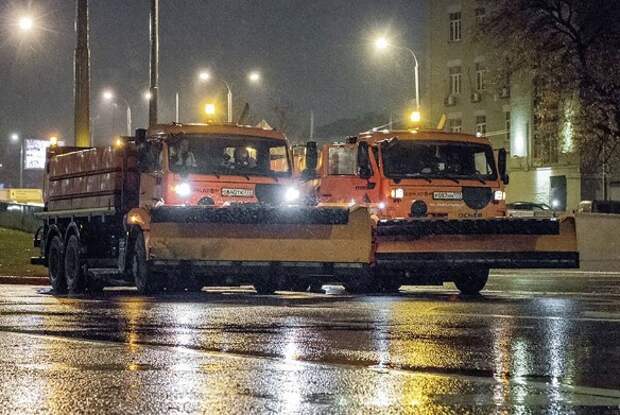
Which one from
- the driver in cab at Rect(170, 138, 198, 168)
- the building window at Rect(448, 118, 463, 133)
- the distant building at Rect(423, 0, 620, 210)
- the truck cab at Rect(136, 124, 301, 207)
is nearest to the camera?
the truck cab at Rect(136, 124, 301, 207)

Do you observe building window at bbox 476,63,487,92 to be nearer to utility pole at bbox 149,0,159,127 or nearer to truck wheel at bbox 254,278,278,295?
utility pole at bbox 149,0,159,127

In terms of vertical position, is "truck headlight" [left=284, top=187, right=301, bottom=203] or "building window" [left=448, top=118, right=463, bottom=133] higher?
"building window" [left=448, top=118, right=463, bottom=133]

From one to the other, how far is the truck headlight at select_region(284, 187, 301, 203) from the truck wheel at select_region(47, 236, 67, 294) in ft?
15.9

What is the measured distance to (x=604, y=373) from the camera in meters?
9.97

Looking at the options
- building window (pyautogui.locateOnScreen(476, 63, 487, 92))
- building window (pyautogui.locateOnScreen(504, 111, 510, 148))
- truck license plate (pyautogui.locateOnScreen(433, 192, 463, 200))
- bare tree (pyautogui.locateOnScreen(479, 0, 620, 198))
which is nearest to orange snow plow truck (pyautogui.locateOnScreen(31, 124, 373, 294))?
truck license plate (pyautogui.locateOnScreen(433, 192, 463, 200))

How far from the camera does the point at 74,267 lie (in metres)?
23.9

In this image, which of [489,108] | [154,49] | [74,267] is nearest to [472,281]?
[74,267]

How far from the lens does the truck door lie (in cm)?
2202

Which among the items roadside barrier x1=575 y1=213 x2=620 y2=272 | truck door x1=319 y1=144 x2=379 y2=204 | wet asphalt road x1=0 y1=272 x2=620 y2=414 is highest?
truck door x1=319 y1=144 x2=379 y2=204

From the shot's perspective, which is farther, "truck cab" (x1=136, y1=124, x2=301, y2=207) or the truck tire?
"truck cab" (x1=136, y1=124, x2=301, y2=207)

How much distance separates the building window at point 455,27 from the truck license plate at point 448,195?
54850 millimetres

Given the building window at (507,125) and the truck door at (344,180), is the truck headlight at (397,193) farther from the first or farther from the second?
the building window at (507,125)

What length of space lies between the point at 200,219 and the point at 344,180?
114 inches

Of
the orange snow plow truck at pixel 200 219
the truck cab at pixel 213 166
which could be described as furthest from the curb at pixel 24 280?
the truck cab at pixel 213 166
